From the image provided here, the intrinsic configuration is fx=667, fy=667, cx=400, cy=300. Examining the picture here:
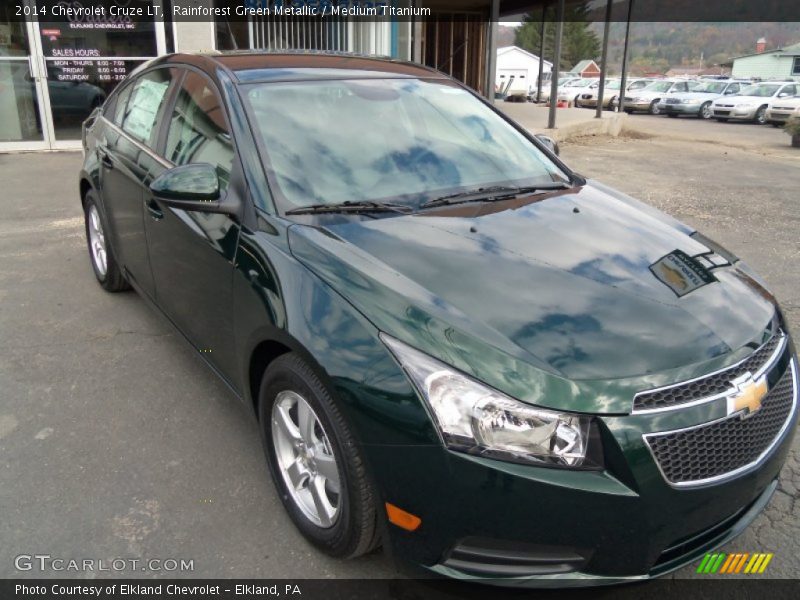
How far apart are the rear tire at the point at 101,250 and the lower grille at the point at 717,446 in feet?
11.9

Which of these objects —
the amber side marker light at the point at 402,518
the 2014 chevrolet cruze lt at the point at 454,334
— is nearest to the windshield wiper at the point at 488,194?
the 2014 chevrolet cruze lt at the point at 454,334

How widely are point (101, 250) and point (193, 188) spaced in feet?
8.23

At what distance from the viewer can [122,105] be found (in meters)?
4.39

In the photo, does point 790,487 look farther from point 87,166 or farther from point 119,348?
point 87,166

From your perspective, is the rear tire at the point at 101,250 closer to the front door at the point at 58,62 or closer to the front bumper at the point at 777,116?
the front door at the point at 58,62

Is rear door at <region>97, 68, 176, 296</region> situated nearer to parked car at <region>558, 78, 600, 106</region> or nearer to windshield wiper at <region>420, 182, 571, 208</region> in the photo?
windshield wiper at <region>420, 182, 571, 208</region>

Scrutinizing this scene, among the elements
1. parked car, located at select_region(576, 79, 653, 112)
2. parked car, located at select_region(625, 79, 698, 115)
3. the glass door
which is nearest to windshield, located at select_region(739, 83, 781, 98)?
parked car, located at select_region(625, 79, 698, 115)

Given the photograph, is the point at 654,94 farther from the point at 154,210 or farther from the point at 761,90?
the point at 154,210

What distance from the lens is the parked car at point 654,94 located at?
98.7 ft

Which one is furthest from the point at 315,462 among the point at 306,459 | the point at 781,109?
the point at 781,109

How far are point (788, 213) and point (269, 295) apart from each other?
794 centimetres

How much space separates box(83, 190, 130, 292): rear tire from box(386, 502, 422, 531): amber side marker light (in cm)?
308

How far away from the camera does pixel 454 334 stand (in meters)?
1.96

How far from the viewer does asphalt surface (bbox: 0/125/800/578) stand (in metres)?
2.45
